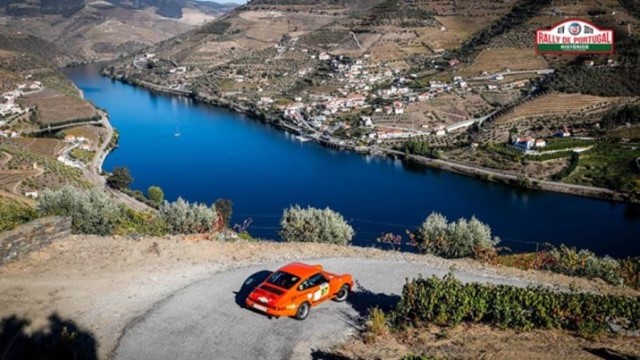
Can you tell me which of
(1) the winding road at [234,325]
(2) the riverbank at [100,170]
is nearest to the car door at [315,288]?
(1) the winding road at [234,325]

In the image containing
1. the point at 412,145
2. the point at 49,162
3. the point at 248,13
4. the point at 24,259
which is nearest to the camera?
the point at 24,259

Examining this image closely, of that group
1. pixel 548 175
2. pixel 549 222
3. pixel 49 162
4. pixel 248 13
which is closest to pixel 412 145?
pixel 548 175

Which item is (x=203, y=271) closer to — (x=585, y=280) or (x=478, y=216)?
(x=585, y=280)

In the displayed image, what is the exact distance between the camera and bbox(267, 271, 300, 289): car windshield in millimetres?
9500

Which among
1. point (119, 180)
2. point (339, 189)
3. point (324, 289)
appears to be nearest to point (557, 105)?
point (339, 189)

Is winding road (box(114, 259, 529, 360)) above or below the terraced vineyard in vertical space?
above

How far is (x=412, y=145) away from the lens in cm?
6356

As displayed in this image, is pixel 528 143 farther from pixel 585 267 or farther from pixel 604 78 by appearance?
pixel 585 267

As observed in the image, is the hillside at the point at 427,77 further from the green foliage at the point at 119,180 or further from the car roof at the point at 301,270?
the car roof at the point at 301,270

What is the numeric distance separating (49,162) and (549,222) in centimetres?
4363

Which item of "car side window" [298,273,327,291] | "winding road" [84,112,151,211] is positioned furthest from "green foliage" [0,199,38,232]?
"winding road" [84,112,151,211]

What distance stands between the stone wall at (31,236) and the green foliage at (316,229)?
8254 mm

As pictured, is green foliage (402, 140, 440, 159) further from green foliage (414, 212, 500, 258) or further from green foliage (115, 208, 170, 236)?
green foliage (115, 208, 170, 236)

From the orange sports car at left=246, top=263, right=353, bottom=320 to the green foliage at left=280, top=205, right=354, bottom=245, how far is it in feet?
29.5
